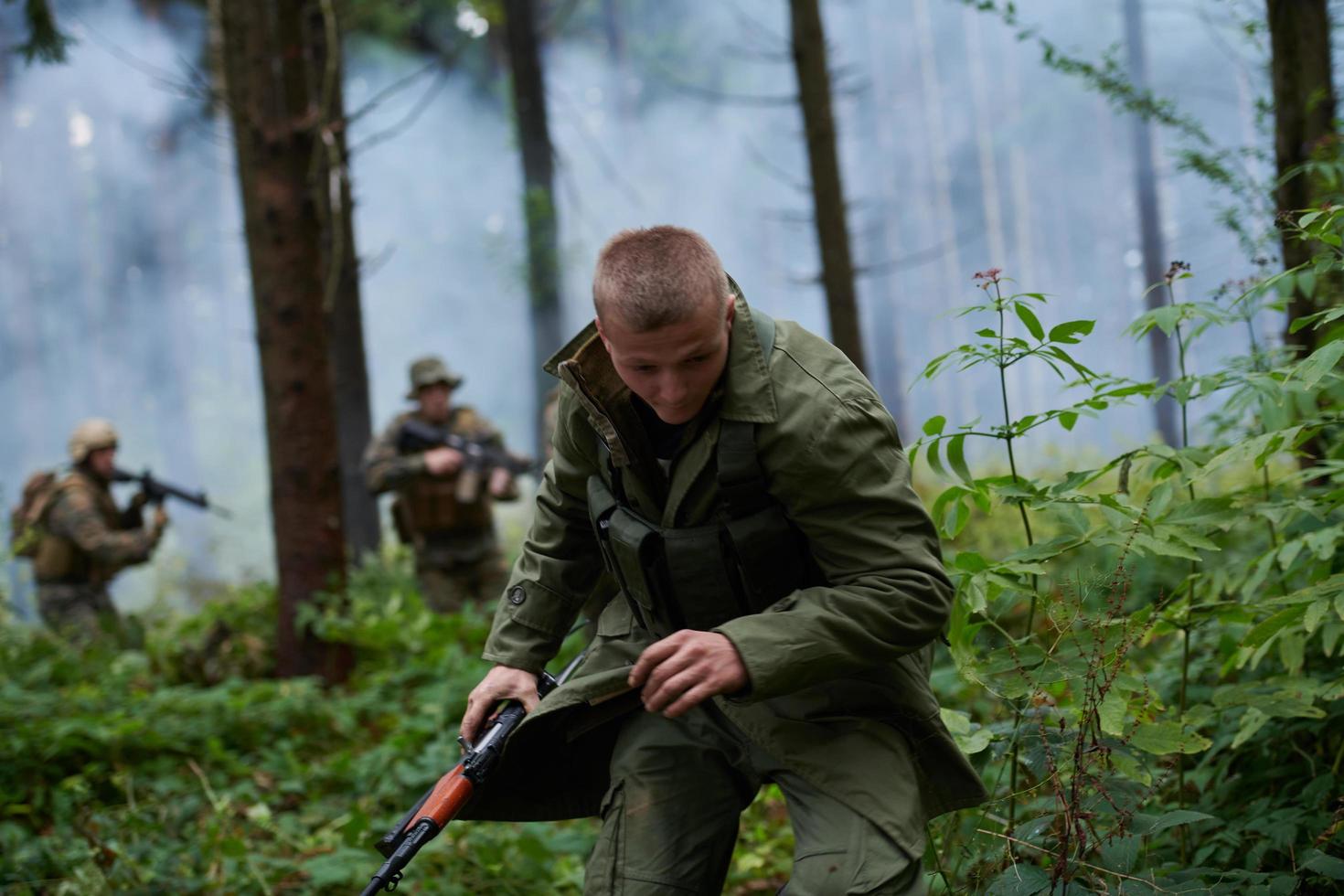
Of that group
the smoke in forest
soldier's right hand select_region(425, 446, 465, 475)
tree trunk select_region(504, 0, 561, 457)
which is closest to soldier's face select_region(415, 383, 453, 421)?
soldier's right hand select_region(425, 446, 465, 475)

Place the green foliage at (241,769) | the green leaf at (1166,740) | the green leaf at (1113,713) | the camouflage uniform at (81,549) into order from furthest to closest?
the camouflage uniform at (81,549)
the green foliage at (241,769)
the green leaf at (1166,740)
the green leaf at (1113,713)

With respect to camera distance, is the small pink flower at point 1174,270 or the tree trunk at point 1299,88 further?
the tree trunk at point 1299,88

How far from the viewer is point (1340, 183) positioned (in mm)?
3295

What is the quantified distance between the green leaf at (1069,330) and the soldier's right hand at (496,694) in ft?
4.62

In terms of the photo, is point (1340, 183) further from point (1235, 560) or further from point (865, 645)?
point (865, 645)

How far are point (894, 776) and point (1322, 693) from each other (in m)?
1.07

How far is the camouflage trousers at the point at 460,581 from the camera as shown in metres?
8.99

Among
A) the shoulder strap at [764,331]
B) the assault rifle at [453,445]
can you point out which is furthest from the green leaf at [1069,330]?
the assault rifle at [453,445]

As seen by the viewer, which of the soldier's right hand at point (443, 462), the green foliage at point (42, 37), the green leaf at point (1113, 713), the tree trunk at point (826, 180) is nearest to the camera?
the green leaf at point (1113, 713)

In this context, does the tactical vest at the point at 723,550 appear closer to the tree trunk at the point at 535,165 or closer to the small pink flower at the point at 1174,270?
the small pink flower at the point at 1174,270

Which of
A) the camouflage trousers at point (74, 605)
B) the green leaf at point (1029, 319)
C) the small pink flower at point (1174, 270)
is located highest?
the small pink flower at point (1174, 270)

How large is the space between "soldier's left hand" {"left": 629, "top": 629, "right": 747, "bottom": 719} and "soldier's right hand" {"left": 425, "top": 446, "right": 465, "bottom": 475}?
682cm

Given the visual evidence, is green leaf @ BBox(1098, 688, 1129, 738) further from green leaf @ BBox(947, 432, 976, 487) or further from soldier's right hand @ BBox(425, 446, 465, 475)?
soldier's right hand @ BBox(425, 446, 465, 475)

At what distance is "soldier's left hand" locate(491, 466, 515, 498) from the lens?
29.3 ft
